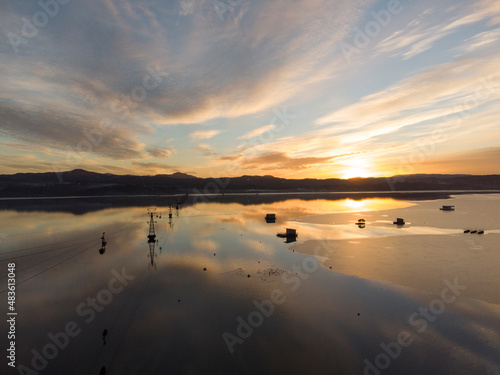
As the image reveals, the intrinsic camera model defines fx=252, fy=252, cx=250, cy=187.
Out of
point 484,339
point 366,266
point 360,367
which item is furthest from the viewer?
point 366,266

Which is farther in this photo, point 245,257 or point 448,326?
point 245,257

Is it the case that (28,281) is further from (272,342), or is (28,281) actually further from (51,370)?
(272,342)

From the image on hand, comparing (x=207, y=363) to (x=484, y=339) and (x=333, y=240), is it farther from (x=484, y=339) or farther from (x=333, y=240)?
(x=333, y=240)

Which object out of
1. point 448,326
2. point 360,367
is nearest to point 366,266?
point 448,326

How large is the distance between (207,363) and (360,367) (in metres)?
11.3

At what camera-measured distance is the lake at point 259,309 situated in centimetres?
1931

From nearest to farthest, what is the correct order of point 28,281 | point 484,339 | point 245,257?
point 484,339, point 28,281, point 245,257

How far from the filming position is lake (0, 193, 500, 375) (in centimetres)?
1931

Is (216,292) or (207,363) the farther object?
(216,292)

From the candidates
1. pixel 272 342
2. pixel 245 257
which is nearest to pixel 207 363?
pixel 272 342

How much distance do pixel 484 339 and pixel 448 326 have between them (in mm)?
2491

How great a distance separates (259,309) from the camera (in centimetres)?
2661

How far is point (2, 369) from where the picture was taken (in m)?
19.0

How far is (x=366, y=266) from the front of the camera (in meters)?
39.3
